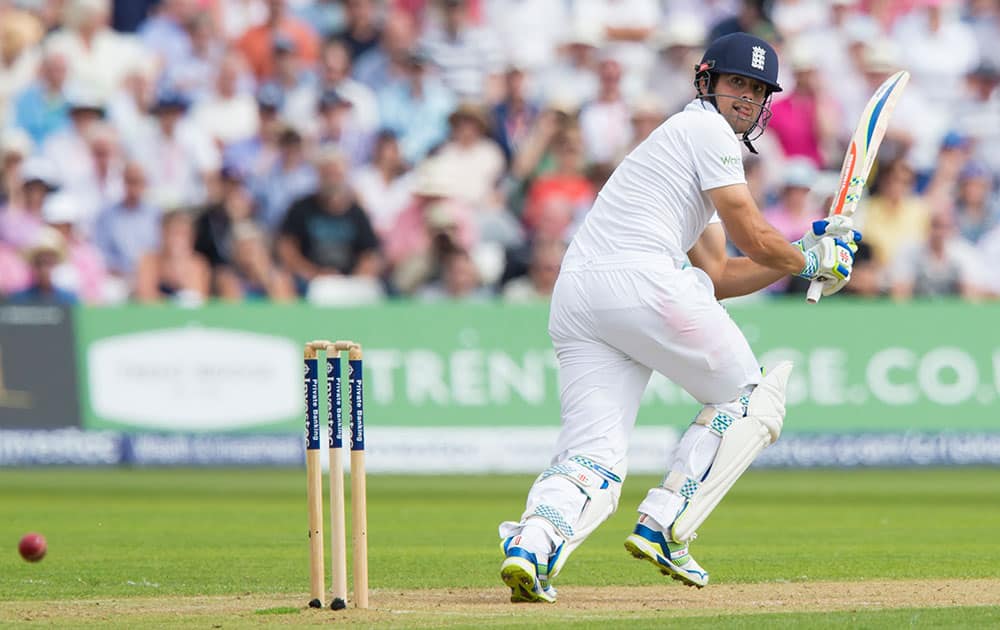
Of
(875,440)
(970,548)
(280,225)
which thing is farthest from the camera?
(280,225)

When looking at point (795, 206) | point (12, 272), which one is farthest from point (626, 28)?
point (12, 272)

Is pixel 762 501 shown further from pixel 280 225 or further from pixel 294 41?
pixel 294 41

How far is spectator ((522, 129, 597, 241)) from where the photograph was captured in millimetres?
15883

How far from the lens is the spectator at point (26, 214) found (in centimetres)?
1591

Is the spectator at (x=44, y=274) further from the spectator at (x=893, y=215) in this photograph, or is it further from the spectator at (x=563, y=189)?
the spectator at (x=893, y=215)

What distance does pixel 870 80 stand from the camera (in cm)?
1717

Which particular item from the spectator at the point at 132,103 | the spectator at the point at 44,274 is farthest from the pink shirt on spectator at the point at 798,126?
the spectator at the point at 44,274

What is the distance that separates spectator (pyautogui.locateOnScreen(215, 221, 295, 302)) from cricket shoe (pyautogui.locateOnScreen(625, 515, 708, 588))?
8959 mm

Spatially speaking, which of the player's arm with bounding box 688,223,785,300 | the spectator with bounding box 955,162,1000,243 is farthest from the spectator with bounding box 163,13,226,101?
the player's arm with bounding box 688,223,785,300

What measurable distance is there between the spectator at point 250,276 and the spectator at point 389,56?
262cm

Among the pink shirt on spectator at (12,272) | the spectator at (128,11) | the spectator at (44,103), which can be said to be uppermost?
the spectator at (128,11)

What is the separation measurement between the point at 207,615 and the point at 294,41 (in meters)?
11.9

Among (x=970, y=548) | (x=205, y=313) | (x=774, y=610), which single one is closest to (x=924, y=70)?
(x=205, y=313)

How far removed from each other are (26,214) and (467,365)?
14.8 feet
